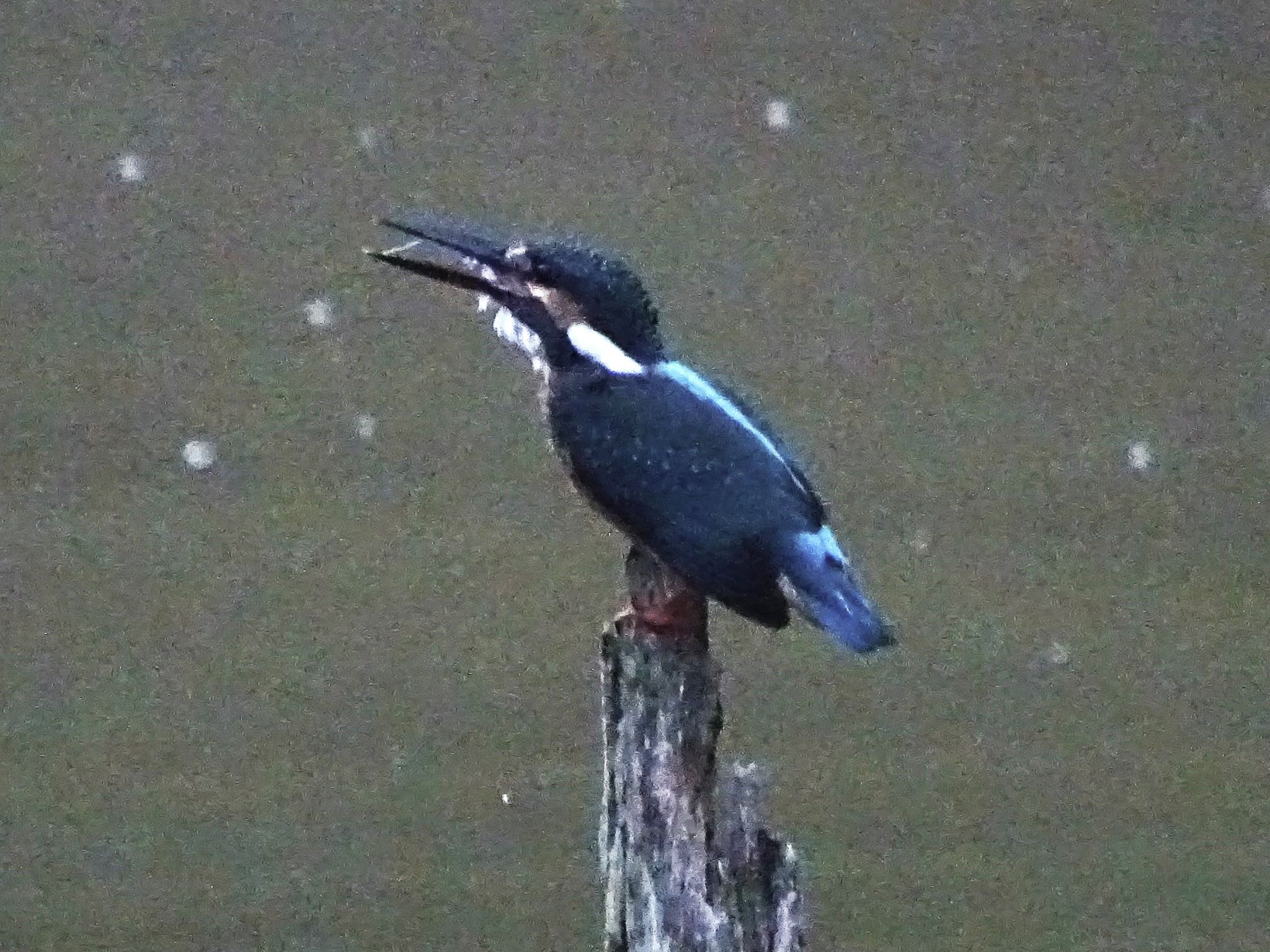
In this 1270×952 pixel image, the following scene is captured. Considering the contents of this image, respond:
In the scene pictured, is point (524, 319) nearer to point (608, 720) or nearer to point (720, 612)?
point (608, 720)

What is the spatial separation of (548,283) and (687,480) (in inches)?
6.8

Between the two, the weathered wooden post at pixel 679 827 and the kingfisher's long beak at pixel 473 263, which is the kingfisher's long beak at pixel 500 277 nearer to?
the kingfisher's long beak at pixel 473 263

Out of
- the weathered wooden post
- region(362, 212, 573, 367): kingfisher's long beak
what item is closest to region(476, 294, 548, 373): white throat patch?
region(362, 212, 573, 367): kingfisher's long beak

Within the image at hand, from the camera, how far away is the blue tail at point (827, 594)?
1168 millimetres

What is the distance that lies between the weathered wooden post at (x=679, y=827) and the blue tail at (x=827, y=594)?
0.26ft

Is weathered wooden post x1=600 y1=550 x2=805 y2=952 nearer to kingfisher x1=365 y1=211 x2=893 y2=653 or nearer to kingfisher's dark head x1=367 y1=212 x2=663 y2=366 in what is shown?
kingfisher x1=365 y1=211 x2=893 y2=653

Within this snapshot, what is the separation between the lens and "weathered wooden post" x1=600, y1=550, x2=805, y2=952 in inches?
44.9

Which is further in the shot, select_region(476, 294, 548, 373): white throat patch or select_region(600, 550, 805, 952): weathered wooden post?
select_region(476, 294, 548, 373): white throat patch

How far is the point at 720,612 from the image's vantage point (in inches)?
80.5

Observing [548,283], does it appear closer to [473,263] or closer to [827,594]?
[473,263]

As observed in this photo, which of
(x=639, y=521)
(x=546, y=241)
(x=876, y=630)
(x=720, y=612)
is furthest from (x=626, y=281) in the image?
(x=720, y=612)

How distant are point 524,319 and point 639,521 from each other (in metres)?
0.17

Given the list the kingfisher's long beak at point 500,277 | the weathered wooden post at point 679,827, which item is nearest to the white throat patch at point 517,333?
the kingfisher's long beak at point 500,277

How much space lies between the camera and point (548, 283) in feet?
3.99
